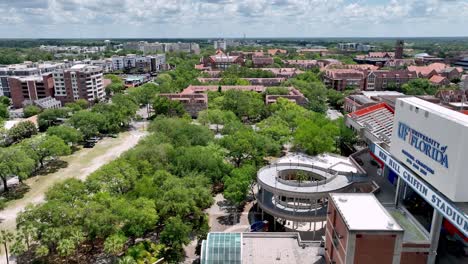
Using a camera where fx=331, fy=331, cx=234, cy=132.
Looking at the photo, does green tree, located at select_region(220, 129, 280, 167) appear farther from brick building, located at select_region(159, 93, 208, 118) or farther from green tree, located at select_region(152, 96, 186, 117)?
brick building, located at select_region(159, 93, 208, 118)

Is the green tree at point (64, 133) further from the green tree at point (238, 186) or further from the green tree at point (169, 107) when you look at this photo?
the green tree at point (238, 186)

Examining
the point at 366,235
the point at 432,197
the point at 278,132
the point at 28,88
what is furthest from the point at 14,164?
the point at 28,88

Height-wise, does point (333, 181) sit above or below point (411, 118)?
below

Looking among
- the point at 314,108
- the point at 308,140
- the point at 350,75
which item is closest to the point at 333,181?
the point at 308,140

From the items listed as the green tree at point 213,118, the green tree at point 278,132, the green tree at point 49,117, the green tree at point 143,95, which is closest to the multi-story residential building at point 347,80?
the green tree at point 213,118

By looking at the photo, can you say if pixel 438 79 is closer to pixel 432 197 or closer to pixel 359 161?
pixel 359 161

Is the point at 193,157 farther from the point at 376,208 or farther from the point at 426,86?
the point at 426,86
